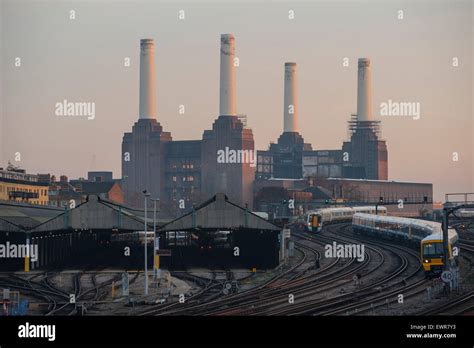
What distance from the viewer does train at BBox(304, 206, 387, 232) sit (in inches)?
3875

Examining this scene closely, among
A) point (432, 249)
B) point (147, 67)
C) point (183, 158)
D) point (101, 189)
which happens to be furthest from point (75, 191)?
point (432, 249)

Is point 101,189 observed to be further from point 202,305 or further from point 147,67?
point 202,305

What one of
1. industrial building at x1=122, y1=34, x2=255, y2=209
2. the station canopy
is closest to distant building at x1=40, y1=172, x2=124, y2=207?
industrial building at x1=122, y1=34, x2=255, y2=209

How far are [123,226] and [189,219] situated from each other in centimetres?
454

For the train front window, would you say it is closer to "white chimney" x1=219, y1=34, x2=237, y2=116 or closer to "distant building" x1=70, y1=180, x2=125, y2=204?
"distant building" x1=70, y1=180, x2=125, y2=204

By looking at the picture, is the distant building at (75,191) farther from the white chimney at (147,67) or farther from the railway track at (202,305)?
the railway track at (202,305)

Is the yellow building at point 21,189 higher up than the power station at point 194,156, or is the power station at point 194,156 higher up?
the power station at point 194,156

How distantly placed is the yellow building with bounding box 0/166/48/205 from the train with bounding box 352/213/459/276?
41232 millimetres

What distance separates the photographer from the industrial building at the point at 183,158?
592ft

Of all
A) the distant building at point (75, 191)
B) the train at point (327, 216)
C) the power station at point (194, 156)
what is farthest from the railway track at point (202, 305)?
the power station at point (194, 156)

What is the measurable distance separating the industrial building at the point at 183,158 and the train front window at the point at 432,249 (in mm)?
120385
